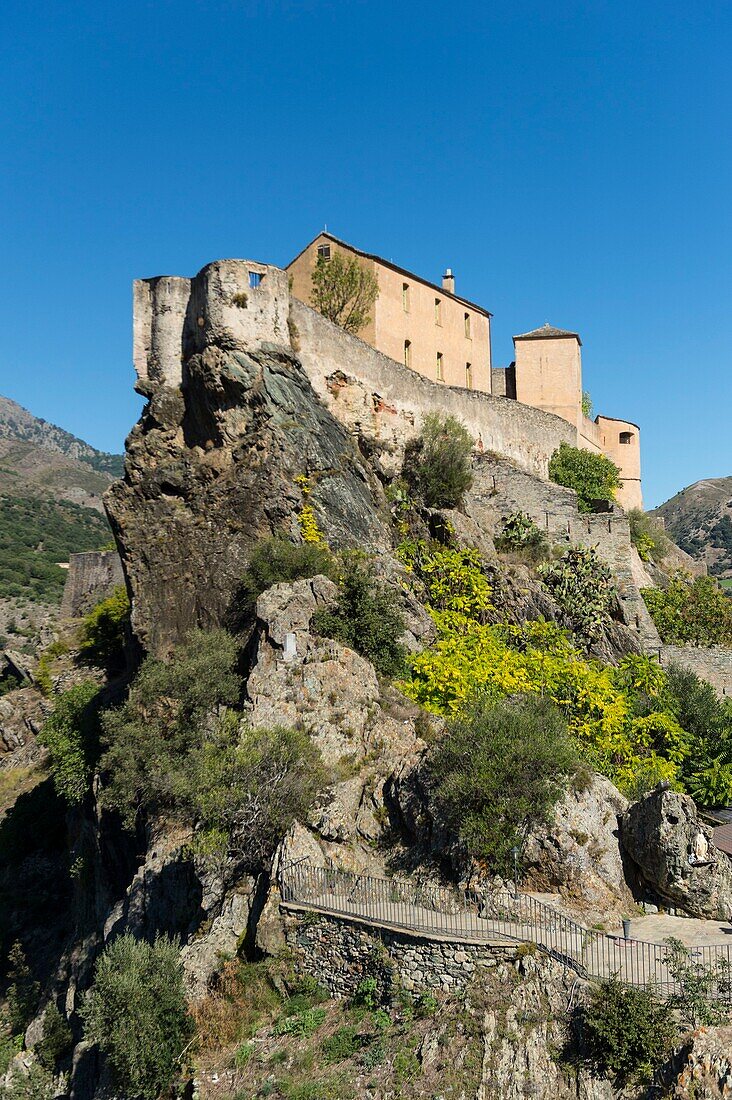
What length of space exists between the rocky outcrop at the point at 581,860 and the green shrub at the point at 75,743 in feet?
48.5

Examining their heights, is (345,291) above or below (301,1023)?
above

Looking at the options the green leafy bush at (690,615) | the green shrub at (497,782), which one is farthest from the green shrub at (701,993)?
the green leafy bush at (690,615)

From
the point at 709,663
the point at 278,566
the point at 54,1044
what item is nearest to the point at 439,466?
the point at 278,566

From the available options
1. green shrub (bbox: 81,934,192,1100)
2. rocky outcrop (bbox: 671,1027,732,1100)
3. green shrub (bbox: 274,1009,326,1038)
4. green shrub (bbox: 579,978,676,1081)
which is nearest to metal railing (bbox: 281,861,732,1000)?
green shrub (bbox: 579,978,676,1081)

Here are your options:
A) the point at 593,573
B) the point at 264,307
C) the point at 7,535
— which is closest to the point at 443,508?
the point at 593,573

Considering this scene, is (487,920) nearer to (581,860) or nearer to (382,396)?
(581,860)

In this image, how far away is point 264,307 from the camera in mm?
25266

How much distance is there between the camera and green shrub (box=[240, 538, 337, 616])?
21.2 metres

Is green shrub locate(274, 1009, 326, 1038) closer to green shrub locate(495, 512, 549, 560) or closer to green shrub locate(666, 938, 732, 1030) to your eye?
green shrub locate(666, 938, 732, 1030)

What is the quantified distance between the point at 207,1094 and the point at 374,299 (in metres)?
25.2

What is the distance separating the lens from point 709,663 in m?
26.2

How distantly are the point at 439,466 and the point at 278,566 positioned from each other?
339 inches

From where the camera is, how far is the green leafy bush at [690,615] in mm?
28906

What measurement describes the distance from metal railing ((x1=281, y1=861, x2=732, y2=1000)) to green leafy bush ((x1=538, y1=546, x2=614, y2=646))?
13830 millimetres
